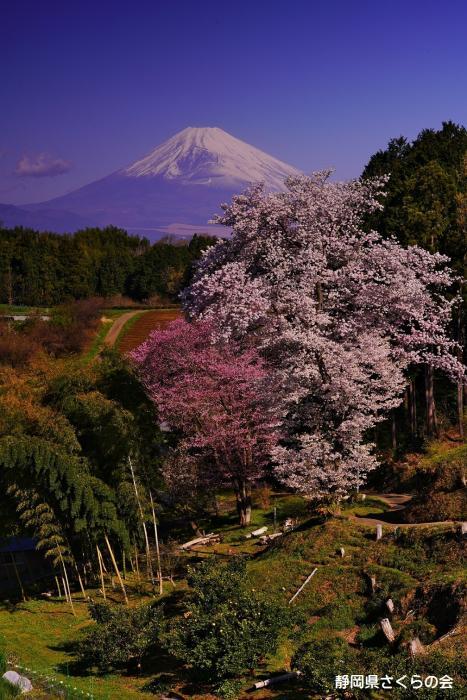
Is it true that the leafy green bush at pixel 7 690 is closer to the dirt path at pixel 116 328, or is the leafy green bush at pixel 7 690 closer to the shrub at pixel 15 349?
the shrub at pixel 15 349

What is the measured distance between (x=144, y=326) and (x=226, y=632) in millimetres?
72903

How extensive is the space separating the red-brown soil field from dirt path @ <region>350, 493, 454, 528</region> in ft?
155

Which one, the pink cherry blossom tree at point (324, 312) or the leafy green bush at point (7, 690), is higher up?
the pink cherry blossom tree at point (324, 312)

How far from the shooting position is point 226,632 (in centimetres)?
1484

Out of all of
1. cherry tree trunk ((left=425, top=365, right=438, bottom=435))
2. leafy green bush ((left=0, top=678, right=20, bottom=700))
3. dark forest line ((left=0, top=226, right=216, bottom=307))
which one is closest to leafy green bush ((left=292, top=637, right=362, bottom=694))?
leafy green bush ((left=0, top=678, right=20, bottom=700))

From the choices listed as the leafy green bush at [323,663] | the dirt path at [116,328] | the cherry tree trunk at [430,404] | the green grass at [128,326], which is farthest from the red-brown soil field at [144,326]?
the leafy green bush at [323,663]

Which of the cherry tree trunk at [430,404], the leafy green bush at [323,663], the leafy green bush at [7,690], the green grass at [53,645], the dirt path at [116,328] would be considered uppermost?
the dirt path at [116,328]

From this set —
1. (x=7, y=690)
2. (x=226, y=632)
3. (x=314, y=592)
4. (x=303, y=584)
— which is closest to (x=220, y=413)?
(x=303, y=584)

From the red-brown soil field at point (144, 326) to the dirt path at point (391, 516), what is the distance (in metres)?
47.1

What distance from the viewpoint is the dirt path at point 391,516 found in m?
21.7

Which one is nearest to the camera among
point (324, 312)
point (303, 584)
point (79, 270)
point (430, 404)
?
point (303, 584)

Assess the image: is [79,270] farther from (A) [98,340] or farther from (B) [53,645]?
(B) [53,645]

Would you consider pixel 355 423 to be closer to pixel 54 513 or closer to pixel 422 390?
pixel 54 513

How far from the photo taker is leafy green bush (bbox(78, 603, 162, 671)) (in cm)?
1628
